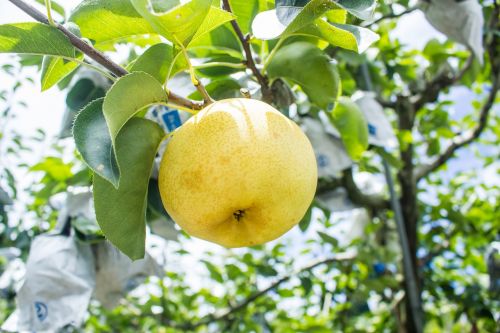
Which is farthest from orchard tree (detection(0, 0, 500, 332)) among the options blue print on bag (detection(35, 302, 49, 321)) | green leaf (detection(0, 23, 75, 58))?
blue print on bag (detection(35, 302, 49, 321))

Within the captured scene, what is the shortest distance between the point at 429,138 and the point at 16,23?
218cm

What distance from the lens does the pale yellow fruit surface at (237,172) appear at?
0.56 metres

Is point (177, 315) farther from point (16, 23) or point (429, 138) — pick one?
point (16, 23)

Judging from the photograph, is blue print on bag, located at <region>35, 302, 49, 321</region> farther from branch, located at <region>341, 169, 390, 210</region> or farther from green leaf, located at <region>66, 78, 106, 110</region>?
branch, located at <region>341, 169, 390, 210</region>

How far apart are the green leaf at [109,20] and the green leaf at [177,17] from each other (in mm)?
95

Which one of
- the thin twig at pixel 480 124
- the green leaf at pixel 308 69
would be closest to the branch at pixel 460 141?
the thin twig at pixel 480 124

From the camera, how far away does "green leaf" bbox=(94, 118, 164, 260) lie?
0.64 meters

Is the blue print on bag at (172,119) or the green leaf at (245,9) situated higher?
the green leaf at (245,9)

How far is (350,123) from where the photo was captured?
116 centimetres

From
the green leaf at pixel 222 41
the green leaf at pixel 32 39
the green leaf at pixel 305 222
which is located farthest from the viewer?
the green leaf at pixel 305 222

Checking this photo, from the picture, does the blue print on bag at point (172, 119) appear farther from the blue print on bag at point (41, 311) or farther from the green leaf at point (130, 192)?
the blue print on bag at point (41, 311)

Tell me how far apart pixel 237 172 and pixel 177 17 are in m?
0.18

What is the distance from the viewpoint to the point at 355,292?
2.09m

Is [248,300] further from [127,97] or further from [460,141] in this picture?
[127,97]
